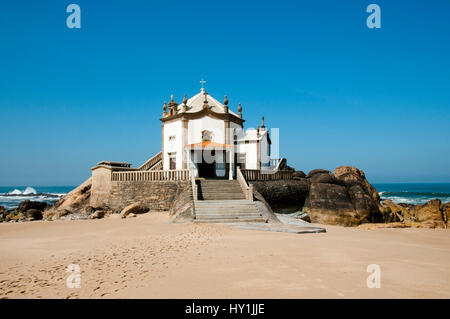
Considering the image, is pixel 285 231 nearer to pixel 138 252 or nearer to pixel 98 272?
pixel 138 252

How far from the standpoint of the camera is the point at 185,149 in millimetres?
24391

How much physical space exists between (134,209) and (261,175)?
9.92 meters

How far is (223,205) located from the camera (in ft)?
54.8

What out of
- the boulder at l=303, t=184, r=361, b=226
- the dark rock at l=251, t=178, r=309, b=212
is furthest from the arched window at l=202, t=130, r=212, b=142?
the boulder at l=303, t=184, r=361, b=226

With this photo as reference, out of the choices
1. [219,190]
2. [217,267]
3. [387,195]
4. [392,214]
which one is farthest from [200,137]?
[387,195]

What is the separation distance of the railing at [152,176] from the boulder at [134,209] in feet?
7.36

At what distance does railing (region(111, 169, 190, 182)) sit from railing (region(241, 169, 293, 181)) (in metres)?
4.58

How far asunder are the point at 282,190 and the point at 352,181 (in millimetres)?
7913

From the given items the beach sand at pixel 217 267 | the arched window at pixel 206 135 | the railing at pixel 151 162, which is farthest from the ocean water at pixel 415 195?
the beach sand at pixel 217 267

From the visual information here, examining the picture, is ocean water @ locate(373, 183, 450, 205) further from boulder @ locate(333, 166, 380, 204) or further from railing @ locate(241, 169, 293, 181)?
railing @ locate(241, 169, 293, 181)

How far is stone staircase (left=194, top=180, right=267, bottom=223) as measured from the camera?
→ 15.2 m

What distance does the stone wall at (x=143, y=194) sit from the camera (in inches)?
820

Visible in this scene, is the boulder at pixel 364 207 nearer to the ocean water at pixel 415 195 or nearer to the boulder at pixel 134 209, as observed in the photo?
the boulder at pixel 134 209
